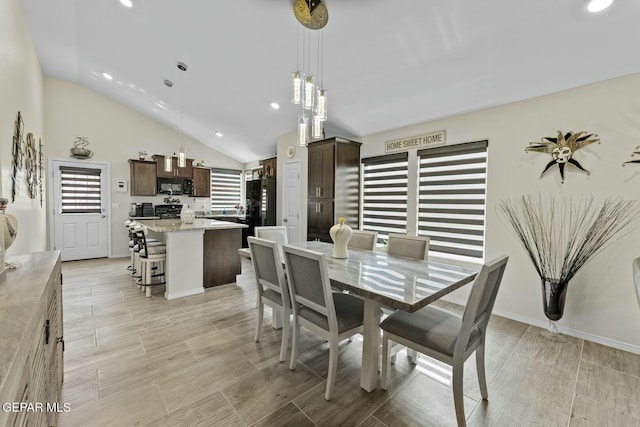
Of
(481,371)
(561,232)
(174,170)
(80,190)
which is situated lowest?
(481,371)

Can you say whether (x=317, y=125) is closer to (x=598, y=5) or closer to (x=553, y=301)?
(x=598, y=5)

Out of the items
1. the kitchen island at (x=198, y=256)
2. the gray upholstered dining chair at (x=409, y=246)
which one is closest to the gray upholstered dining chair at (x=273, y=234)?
the kitchen island at (x=198, y=256)

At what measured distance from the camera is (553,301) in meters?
2.62

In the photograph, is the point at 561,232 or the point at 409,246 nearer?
the point at 409,246

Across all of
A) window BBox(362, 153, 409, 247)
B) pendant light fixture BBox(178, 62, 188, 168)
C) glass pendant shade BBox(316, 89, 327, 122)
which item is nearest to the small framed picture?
pendant light fixture BBox(178, 62, 188, 168)

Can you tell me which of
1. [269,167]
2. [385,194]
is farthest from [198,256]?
[269,167]

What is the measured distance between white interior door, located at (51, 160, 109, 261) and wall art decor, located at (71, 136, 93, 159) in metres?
0.18

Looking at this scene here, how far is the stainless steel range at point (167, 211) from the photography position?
251 inches

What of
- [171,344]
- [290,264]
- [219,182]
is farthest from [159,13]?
[219,182]

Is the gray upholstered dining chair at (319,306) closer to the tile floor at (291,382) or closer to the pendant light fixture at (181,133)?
the tile floor at (291,382)

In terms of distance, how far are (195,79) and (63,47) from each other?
2.08 metres

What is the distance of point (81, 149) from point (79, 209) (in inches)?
48.1

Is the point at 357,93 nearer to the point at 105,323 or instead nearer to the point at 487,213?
the point at 487,213

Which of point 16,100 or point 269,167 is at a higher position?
point 16,100
